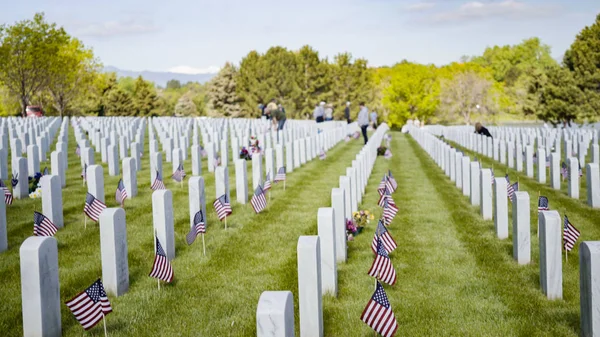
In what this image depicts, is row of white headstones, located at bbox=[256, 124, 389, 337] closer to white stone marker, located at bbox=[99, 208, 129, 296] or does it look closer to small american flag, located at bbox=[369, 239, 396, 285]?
small american flag, located at bbox=[369, 239, 396, 285]

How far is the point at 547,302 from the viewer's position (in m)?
5.83

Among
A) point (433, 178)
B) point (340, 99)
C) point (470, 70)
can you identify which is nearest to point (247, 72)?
point (340, 99)

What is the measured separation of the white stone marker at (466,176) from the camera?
12656 mm

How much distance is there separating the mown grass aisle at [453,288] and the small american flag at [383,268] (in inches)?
7.5

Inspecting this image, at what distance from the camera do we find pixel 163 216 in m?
7.25

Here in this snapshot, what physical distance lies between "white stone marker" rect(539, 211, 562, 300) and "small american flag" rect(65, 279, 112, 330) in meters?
4.02

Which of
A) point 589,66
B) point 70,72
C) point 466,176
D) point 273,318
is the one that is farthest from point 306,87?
point 273,318

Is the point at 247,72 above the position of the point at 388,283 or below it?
above

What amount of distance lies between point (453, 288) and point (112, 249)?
3.45m

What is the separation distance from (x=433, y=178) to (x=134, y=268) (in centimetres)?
1100

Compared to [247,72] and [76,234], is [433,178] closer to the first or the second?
[76,234]

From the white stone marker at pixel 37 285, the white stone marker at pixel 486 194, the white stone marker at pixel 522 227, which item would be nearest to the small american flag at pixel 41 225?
the white stone marker at pixel 37 285

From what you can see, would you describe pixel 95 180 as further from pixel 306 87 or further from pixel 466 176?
pixel 306 87

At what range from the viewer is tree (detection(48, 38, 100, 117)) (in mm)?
49625
